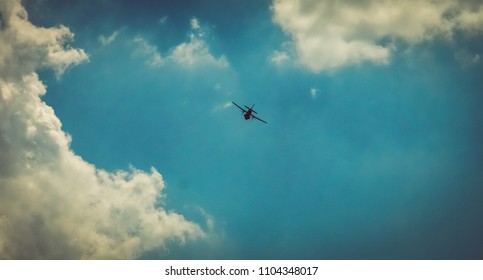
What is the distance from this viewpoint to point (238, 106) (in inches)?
2817
